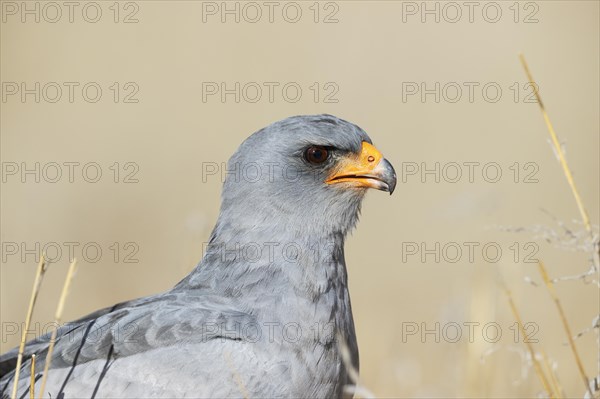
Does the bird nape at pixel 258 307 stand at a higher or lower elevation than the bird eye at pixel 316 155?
lower

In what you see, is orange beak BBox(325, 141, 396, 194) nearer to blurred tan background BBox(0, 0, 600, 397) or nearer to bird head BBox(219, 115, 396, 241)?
bird head BBox(219, 115, 396, 241)

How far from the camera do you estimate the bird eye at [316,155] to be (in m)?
6.57

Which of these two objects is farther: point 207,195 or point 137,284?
point 207,195

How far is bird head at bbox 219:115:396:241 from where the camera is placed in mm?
6445

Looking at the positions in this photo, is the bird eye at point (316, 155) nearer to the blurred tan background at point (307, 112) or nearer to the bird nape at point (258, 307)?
the bird nape at point (258, 307)

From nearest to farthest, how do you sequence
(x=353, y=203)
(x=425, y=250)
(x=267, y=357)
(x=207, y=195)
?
(x=267, y=357) → (x=353, y=203) → (x=425, y=250) → (x=207, y=195)

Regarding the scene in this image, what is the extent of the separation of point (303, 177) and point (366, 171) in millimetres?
371

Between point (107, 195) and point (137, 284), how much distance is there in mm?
2596

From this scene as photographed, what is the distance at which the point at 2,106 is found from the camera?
643 inches

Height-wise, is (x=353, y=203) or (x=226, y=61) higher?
(x=226, y=61)

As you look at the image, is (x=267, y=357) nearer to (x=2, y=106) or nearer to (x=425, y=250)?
(x=425, y=250)

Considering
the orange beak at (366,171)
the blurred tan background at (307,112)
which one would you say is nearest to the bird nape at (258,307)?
the orange beak at (366,171)

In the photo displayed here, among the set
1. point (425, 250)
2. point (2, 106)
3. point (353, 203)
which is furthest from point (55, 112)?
point (353, 203)

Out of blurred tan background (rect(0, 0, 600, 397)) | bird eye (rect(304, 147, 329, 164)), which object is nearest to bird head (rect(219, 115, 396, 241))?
bird eye (rect(304, 147, 329, 164))
